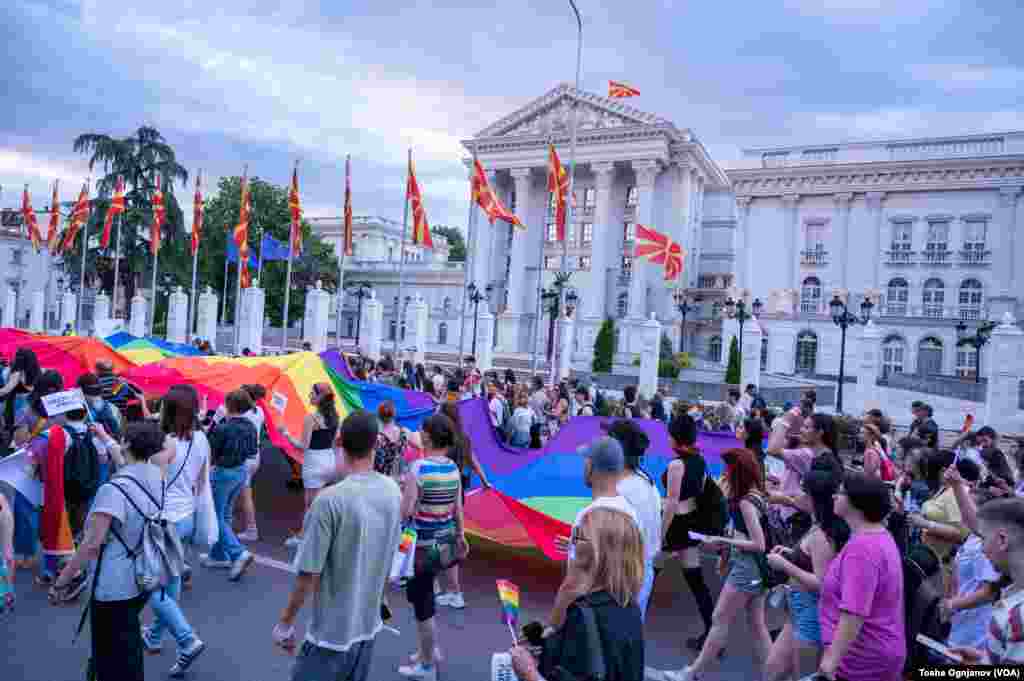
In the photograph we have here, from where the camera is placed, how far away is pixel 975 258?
133 ft

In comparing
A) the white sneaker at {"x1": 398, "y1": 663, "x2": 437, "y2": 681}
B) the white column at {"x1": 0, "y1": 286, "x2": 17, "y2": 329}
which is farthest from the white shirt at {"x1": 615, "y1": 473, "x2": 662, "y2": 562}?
the white column at {"x1": 0, "y1": 286, "x2": 17, "y2": 329}

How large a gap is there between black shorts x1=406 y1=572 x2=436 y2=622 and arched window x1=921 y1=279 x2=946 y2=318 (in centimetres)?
4400

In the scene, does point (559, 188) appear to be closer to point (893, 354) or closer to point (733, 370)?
point (733, 370)

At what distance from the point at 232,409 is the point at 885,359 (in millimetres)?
42046

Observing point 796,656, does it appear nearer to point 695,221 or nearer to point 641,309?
point 641,309

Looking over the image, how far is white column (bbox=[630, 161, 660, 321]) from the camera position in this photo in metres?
49.1

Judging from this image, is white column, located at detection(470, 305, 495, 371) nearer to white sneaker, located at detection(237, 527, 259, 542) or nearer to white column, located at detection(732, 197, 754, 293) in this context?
white column, located at detection(732, 197, 754, 293)

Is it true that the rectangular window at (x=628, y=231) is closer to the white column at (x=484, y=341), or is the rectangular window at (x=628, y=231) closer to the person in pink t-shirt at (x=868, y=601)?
A: the white column at (x=484, y=341)

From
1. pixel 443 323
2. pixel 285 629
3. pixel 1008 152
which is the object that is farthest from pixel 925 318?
pixel 285 629

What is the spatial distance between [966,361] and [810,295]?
945 centimetres

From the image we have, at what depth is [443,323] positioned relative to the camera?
5988 centimetres

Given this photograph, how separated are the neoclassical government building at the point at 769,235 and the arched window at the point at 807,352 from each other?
83 millimetres

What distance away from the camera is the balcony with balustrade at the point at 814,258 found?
44.2 m

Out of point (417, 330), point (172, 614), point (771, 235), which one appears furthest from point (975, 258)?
point (172, 614)
